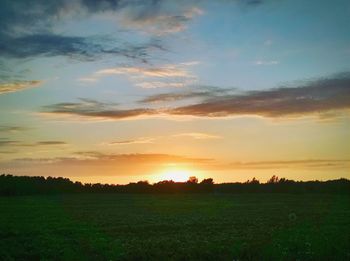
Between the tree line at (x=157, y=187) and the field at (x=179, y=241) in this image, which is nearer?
the field at (x=179, y=241)

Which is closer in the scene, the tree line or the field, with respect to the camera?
the field

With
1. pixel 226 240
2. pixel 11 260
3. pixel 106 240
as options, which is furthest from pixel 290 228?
pixel 11 260

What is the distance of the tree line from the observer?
4823 inches

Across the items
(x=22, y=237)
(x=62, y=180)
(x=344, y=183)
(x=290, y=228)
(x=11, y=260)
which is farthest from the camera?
(x=62, y=180)

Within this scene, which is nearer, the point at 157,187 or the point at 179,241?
the point at 179,241

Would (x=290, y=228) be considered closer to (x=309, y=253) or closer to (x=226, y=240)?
(x=226, y=240)

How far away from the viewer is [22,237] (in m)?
27.0

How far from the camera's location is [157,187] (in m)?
144

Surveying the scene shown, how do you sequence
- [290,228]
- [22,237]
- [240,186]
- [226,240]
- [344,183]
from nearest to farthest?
[226,240] < [22,237] < [290,228] < [344,183] < [240,186]

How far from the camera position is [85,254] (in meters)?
21.2

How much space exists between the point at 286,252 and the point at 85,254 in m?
9.03

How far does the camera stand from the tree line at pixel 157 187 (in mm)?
122500

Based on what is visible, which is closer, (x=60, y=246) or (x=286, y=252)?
(x=286, y=252)

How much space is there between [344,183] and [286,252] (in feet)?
360
